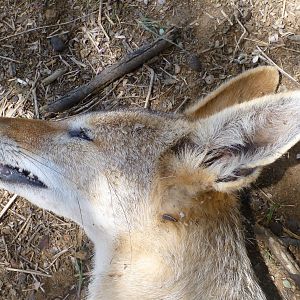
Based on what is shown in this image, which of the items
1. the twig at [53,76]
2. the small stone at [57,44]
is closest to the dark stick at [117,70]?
the twig at [53,76]

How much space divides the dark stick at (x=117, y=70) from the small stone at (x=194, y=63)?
0.76 feet

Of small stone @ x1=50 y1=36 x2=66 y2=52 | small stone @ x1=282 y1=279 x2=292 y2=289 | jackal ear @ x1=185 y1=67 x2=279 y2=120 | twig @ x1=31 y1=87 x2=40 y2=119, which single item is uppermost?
jackal ear @ x1=185 y1=67 x2=279 y2=120

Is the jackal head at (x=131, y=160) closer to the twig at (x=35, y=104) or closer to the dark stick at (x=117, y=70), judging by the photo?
the dark stick at (x=117, y=70)

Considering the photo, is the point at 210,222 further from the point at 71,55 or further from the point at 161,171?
the point at 71,55

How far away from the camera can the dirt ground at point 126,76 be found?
5.23 metres

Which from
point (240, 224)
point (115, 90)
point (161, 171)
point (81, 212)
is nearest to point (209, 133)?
point (161, 171)

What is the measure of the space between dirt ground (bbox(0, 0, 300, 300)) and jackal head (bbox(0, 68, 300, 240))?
1323 millimetres

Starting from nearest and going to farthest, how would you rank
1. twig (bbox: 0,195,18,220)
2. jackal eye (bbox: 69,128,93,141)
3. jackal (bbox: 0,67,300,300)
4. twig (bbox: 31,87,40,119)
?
jackal (bbox: 0,67,300,300), jackal eye (bbox: 69,128,93,141), twig (bbox: 0,195,18,220), twig (bbox: 31,87,40,119)

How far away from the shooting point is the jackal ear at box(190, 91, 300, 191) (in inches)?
120

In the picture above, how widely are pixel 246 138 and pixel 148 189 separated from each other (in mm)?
717

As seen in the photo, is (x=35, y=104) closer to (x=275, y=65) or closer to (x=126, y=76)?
(x=126, y=76)

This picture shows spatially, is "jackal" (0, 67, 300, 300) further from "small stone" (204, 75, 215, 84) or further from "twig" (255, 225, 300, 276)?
"small stone" (204, 75, 215, 84)

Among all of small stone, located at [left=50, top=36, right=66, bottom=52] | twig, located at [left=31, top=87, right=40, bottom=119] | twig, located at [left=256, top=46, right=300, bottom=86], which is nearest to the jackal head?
twig, located at [left=256, top=46, right=300, bottom=86]

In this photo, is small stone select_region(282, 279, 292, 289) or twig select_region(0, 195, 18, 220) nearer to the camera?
small stone select_region(282, 279, 292, 289)
